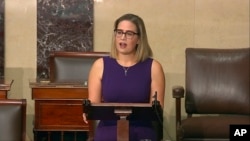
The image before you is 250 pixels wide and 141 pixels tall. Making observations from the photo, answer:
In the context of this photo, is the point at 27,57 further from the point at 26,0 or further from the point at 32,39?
the point at 26,0

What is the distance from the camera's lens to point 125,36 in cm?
299

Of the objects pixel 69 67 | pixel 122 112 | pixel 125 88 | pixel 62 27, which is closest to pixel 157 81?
pixel 125 88

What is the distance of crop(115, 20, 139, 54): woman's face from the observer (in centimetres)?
299

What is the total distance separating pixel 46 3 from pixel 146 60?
200cm

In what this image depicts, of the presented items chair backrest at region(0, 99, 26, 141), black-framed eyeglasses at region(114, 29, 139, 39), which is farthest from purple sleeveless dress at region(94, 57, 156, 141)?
chair backrest at region(0, 99, 26, 141)

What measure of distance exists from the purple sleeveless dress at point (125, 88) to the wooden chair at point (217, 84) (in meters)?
0.72

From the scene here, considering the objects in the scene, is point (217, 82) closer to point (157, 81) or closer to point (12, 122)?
point (157, 81)

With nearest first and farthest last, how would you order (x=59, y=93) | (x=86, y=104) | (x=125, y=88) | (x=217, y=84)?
1. (x=86, y=104)
2. (x=125, y=88)
3. (x=59, y=93)
4. (x=217, y=84)

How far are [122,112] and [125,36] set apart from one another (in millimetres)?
737

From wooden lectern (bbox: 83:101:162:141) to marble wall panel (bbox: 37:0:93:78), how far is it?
245 cm

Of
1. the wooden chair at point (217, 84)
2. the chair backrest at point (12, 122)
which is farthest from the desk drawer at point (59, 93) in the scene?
the chair backrest at point (12, 122)

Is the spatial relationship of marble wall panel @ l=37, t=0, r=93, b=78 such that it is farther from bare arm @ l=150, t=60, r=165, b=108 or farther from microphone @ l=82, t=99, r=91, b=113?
microphone @ l=82, t=99, r=91, b=113

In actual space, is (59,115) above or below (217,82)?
below

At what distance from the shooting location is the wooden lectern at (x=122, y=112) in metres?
2.39
